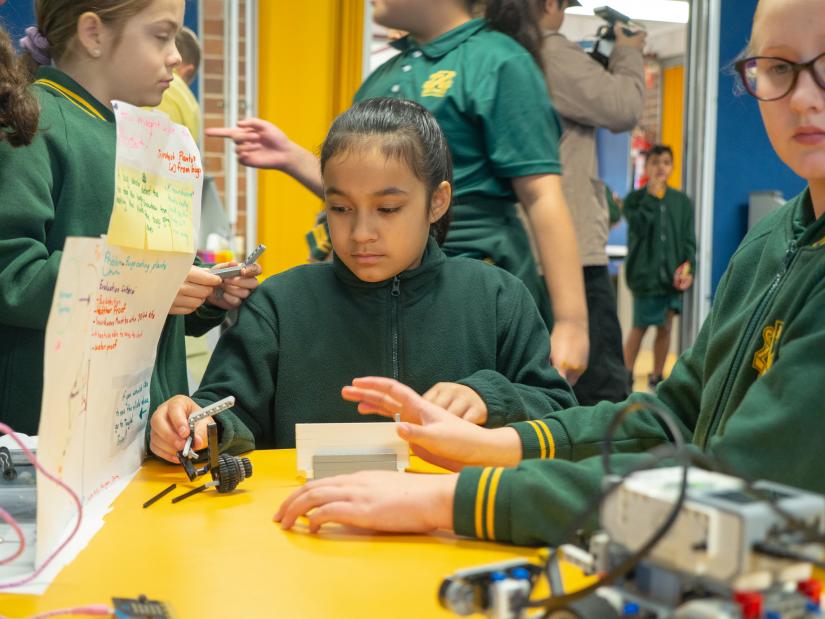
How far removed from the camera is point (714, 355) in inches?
44.8

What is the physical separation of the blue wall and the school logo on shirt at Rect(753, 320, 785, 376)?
3.97m

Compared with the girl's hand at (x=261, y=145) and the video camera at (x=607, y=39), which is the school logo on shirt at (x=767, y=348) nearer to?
the girl's hand at (x=261, y=145)

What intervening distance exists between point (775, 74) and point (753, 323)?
267 millimetres

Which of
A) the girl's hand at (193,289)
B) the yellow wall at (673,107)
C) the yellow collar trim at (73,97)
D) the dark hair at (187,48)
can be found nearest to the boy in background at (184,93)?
the dark hair at (187,48)

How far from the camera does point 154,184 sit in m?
1.21

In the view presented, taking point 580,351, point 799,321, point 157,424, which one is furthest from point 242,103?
point 799,321

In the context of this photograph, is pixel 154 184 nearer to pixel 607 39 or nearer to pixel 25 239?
pixel 25 239

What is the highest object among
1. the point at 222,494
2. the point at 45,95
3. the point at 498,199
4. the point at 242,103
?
the point at 242,103

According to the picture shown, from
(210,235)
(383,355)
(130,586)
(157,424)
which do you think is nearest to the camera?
(130,586)

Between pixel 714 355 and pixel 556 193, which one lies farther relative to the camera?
pixel 556 193

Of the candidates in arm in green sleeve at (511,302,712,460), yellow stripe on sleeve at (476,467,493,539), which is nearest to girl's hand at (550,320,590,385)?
arm in green sleeve at (511,302,712,460)

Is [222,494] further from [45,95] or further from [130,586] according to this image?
[45,95]

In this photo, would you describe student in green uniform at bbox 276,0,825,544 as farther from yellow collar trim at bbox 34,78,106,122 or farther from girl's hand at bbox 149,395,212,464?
yellow collar trim at bbox 34,78,106,122

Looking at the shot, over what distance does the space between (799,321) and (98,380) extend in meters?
0.73
